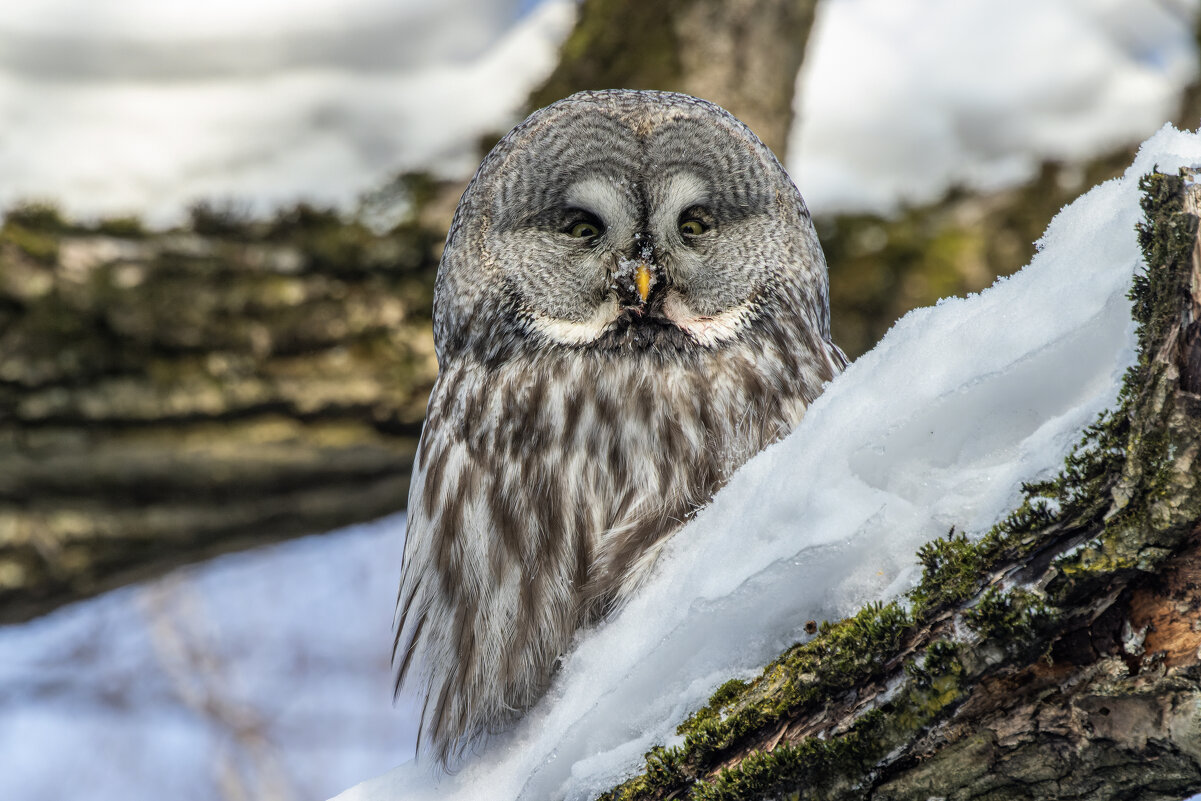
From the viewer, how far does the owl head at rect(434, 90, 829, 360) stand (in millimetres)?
2148

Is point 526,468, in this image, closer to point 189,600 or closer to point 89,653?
point 89,653

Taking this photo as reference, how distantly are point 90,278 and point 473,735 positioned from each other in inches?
78.9

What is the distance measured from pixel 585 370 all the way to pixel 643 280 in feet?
0.72

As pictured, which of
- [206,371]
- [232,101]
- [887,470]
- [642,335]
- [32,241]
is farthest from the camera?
[232,101]

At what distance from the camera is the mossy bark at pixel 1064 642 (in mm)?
936

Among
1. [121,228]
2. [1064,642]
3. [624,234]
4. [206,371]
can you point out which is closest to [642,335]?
[624,234]

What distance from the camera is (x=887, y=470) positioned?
1173 mm

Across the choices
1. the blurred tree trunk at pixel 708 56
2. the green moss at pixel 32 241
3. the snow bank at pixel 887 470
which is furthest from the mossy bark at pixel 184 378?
the snow bank at pixel 887 470

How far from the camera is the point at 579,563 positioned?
1829mm

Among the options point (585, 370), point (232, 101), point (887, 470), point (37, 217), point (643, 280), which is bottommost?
point (887, 470)

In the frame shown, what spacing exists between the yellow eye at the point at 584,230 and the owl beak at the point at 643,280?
0.19 meters

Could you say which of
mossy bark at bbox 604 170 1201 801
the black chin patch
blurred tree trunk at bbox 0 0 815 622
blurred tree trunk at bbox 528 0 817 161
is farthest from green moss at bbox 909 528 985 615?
blurred tree trunk at bbox 528 0 817 161

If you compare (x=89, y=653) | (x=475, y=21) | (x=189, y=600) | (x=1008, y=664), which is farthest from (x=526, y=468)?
(x=189, y=600)

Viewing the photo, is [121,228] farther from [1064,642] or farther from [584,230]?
[1064,642]
